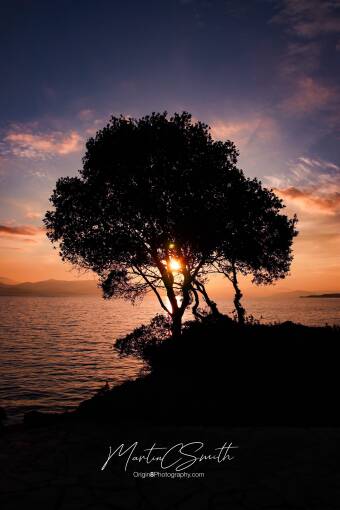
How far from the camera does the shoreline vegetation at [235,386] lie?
11.7 m

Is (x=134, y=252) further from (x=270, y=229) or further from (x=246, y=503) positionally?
(x=246, y=503)

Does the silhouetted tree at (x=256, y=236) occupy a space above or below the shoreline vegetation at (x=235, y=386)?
above

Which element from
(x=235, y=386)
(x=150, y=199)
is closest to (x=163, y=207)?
(x=150, y=199)

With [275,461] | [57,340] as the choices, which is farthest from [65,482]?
[57,340]

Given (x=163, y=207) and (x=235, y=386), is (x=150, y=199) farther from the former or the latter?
(x=235, y=386)

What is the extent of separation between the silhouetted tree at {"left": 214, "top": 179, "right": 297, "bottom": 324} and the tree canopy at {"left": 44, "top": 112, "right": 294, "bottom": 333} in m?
0.07

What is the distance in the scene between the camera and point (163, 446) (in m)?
8.95

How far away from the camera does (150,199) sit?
21.9m

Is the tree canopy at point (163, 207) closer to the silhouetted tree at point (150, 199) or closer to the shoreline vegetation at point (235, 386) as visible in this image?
the silhouetted tree at point (150, 199)

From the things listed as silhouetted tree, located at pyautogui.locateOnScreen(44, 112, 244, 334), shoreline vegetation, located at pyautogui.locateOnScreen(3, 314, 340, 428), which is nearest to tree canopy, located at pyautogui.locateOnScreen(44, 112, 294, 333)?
silhouetted tree, located at pyautogui.locateOnScreen(44, 112, 244, 334)

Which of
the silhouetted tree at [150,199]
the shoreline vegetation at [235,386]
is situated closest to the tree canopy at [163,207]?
the silhouetted tree at [150,199]

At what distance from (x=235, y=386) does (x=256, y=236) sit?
12.5 meters

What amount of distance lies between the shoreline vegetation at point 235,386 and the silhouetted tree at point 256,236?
5261 millimetres

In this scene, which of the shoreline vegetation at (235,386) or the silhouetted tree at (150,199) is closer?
the shoreline vegetation at (235,386)
